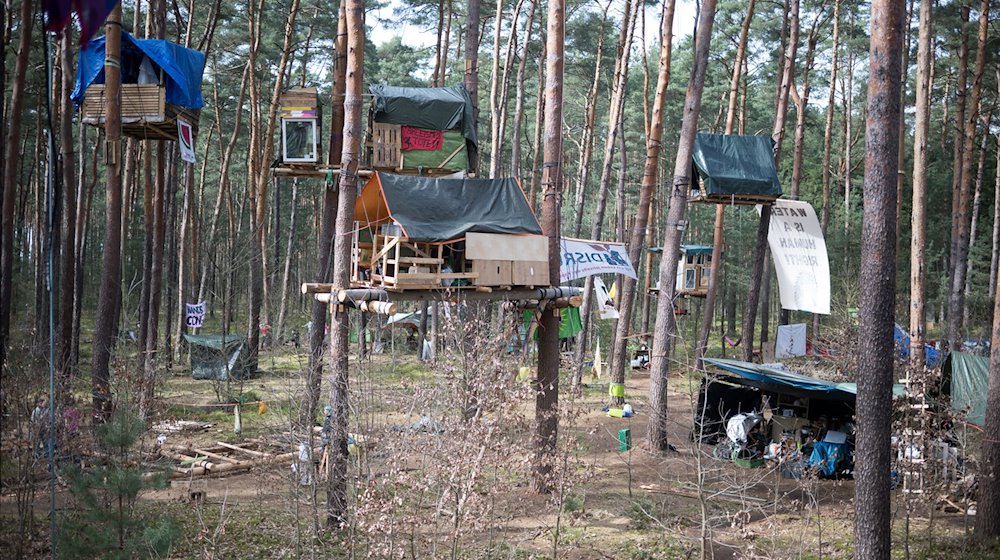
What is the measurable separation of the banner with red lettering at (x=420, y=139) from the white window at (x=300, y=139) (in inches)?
57.9

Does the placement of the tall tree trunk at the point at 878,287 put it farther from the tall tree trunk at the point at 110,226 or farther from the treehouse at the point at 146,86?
the treehouse at the point at 146,86

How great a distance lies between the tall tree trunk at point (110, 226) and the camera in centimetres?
1182

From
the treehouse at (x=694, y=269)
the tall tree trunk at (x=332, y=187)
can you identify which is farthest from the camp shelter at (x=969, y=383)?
the tall tree trunk at (x=332, y=187)

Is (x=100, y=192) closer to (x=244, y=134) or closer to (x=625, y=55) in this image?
(x=244, y=134)

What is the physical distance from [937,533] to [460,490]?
24.8 feet

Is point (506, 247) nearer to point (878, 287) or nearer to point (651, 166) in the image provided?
point (878, 287)

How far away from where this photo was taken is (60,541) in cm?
715

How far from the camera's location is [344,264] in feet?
32.8

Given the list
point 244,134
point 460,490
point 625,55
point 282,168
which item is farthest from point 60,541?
point 244,134

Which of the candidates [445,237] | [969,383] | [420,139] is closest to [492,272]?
[445,237]

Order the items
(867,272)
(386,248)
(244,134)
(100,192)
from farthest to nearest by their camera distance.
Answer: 1. (100,192)
2. (244,134)
3. (386,248)
4. (867,272)

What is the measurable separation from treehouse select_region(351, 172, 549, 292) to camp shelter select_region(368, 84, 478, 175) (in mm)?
2467

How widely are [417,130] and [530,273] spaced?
13.0 feet

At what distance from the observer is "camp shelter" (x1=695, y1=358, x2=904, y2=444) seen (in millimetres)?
13531
